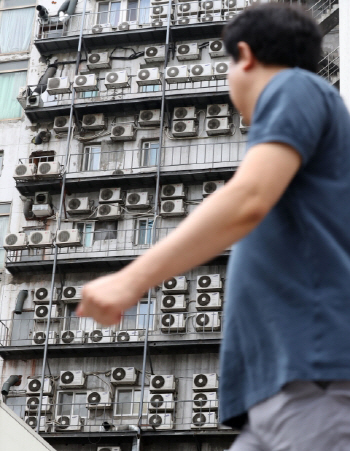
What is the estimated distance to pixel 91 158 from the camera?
25.8 m

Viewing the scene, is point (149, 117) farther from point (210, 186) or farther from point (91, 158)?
point (210, 186)

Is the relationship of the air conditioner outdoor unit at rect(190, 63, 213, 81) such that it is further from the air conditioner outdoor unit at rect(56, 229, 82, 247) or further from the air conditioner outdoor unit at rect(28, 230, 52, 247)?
the air conditioner outdoor unit at rect(28, 230, 52, 247)

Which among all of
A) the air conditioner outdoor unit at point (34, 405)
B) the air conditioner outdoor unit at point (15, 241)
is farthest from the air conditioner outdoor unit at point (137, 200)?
the air conditioner outdoor unit at point (34, 405)

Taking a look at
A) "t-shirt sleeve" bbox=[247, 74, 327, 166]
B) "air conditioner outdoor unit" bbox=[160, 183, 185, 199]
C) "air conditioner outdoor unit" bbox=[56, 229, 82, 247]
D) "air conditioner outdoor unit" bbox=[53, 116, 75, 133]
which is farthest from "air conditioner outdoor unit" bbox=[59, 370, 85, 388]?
"t-shirt sleeve" bbox=[247, 74, 327, 166]

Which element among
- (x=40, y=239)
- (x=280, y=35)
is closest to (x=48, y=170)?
(x=40, y=239)

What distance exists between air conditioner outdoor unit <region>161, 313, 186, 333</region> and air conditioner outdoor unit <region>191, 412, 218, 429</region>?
7.25 ft

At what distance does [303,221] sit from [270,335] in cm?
21

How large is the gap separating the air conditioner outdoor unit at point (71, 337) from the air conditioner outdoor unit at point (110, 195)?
147 inches

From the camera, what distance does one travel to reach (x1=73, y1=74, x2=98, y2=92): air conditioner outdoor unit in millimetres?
26069

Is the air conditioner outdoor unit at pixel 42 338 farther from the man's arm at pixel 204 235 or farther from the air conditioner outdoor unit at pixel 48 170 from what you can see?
the man's arm at pixel 204 235

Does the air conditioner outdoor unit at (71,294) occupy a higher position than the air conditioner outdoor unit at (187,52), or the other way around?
the air conditioner outdoor unit at (187,52)

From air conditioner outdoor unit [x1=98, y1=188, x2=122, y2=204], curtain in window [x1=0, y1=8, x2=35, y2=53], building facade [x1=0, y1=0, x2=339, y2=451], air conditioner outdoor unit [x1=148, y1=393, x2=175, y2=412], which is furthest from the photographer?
curtain in window [x1=0, y1=8, x2=35, y2=53]

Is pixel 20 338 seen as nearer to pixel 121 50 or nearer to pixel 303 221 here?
pixel 121 50

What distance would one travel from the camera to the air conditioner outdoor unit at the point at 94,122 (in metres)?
25.9
